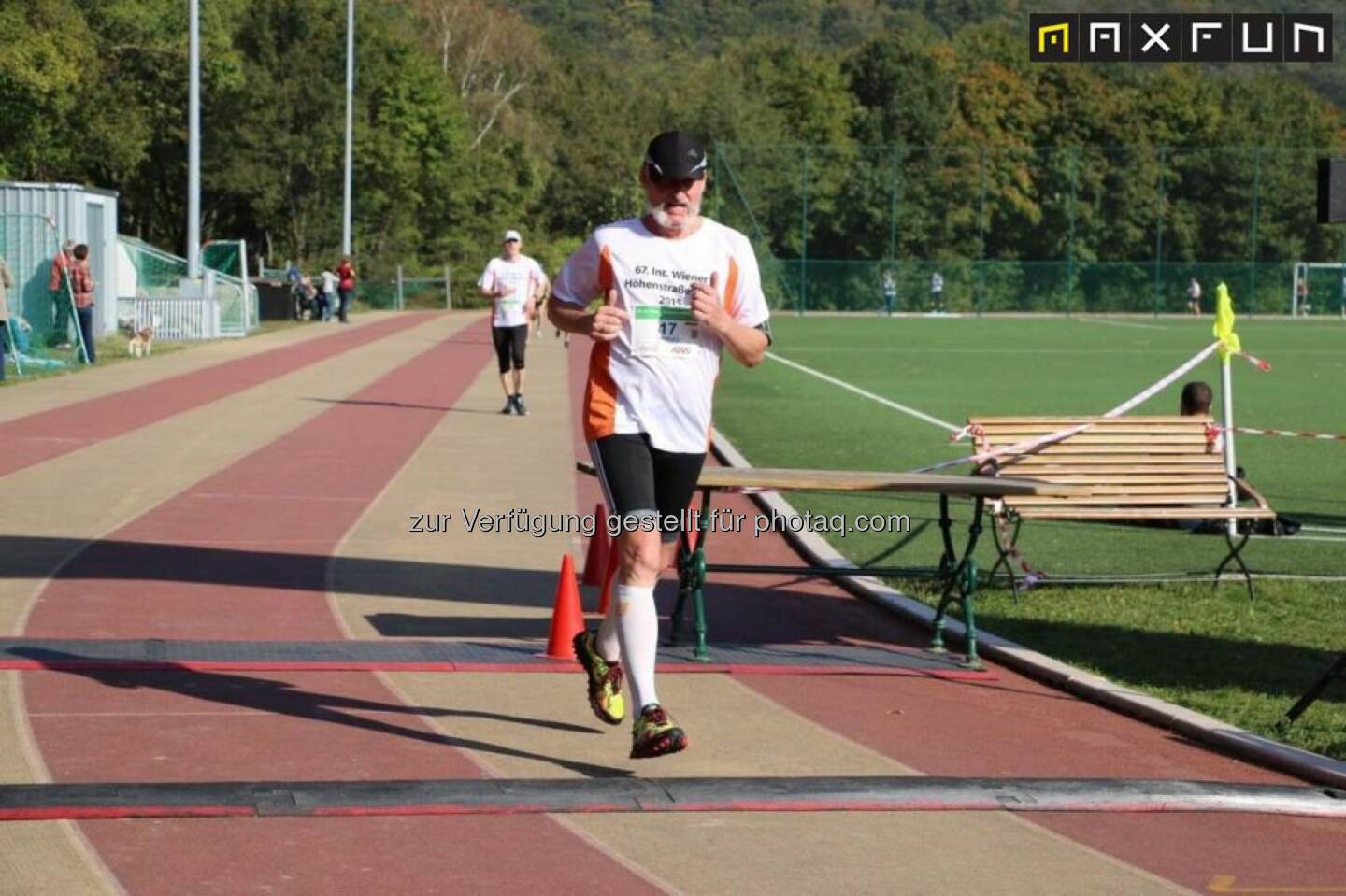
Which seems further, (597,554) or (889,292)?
(889,292)

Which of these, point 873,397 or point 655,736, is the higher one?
point 873,397

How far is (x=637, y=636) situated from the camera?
7.14 meters

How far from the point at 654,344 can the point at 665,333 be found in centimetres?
6

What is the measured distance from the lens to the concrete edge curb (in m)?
7.19

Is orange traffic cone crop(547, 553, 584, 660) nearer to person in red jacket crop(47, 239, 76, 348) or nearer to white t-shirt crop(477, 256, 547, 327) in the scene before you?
white t-shirt crop(477, 256, 547, 327)

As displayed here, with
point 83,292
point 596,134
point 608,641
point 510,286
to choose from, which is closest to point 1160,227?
point 596,134

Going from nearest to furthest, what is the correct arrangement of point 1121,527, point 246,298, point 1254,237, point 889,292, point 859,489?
point 859,489 < point 1121,527 < point 246,298 < point 889,292 < point 1254,237

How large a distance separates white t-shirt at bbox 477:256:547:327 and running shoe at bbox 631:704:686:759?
1527 centimetres

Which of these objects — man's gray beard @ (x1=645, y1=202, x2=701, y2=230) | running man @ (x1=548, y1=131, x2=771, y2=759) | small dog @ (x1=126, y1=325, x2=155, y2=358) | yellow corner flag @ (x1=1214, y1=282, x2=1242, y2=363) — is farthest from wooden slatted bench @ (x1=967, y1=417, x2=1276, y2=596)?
small dog @ (x1=126, y1=325, x2=155, y2=358)

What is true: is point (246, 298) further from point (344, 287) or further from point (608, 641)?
point (608, 641)

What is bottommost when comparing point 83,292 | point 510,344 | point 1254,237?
point 510,344

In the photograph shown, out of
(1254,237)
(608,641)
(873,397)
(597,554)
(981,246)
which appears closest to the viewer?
(608,641)

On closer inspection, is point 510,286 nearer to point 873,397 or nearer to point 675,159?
point 873,397

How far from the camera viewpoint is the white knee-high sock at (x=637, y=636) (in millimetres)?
7109
